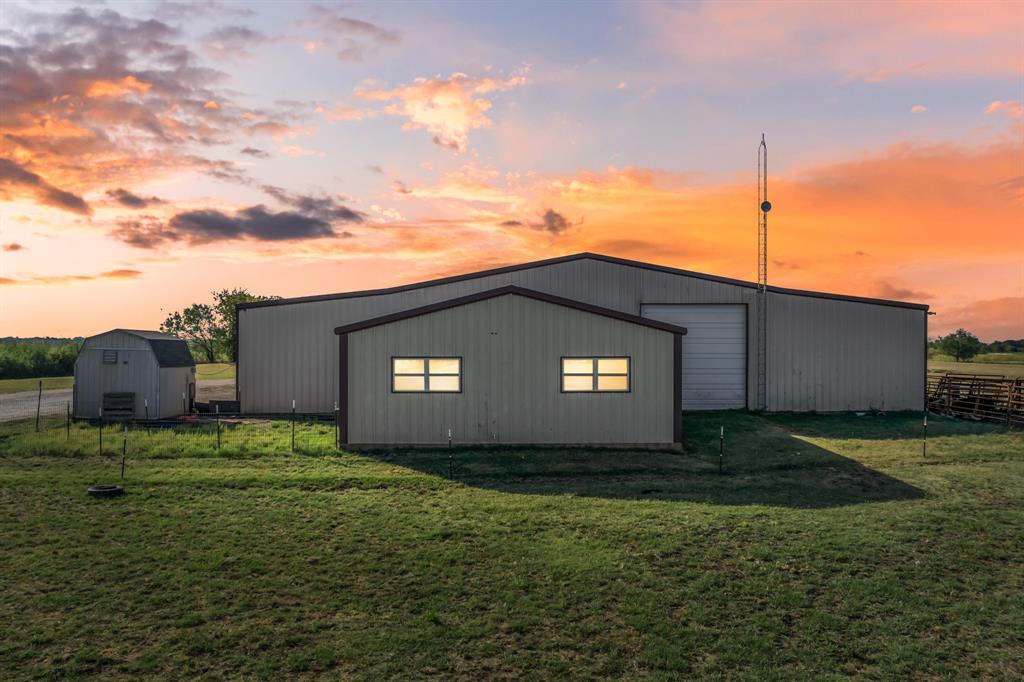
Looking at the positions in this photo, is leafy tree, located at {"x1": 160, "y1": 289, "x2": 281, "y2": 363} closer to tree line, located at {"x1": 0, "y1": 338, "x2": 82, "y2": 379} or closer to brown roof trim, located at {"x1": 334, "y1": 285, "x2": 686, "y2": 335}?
tree line, located at {"x1": 0, "y1": 338, "x2": 82, "y2": 379}

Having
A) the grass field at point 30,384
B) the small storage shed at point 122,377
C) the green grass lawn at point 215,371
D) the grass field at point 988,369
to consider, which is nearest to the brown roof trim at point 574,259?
the small storage shed at point 122,377

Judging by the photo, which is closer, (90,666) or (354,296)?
(90,666)

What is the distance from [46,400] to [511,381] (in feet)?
99.5

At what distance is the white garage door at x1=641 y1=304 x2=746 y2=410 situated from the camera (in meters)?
27.9

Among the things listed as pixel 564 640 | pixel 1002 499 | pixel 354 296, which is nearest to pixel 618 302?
pixel 354 296

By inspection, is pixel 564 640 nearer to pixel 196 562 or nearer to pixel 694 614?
pixel 694 614

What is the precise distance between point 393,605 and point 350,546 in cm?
230

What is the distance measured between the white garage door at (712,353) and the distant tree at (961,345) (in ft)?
285

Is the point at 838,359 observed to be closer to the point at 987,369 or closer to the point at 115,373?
the point at 115,373

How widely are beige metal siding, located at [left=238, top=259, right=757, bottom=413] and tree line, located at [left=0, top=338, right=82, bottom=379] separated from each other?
3106cm

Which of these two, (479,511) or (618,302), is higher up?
(618,302)

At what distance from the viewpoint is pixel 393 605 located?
8125 mm

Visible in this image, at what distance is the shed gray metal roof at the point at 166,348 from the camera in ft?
86.3

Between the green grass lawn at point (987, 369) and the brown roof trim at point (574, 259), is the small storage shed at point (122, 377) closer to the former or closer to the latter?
the brown roof trim at point (574, 259)
